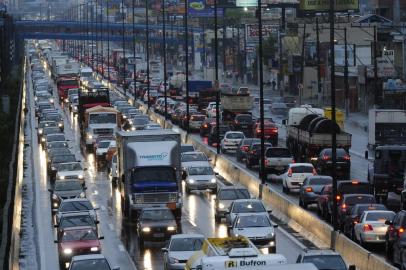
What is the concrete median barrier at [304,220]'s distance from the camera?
33.3 meters

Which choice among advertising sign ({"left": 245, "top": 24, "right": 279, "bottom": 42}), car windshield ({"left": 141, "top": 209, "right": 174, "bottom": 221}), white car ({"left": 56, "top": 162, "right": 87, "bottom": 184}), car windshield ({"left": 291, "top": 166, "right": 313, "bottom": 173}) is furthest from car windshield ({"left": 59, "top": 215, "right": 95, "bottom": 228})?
advertising sign ({"left": 245, "top": 24, "right": 279, "bottom": 42})

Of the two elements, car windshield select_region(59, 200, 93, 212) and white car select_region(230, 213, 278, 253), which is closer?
white car select_region(230, 213, 278, 253)

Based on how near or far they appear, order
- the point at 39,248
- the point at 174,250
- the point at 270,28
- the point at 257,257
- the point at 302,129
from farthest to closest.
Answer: the point at 270,28
the point at 302,129
the point at 39,248
the point at 174,250
the point at 257,257

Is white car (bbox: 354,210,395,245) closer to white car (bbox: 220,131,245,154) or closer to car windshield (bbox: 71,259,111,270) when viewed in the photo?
car windshield (bbox: 71,259,111,270)

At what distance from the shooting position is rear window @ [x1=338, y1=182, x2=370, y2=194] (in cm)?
4528

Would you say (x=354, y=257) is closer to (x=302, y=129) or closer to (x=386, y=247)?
(x=386, y=247)

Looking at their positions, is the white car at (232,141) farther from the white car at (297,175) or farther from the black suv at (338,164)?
the white car at (297,175)

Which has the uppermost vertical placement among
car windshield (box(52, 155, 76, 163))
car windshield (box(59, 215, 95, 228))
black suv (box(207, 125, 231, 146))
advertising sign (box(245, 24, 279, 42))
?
advertising sign (box(245, 24, 279, 42))

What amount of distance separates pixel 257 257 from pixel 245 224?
1354cm

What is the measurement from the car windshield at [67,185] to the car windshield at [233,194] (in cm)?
641

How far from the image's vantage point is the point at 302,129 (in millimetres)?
65938

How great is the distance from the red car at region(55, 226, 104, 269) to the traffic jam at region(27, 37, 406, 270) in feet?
0.12

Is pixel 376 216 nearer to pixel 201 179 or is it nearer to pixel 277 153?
pixel 201 179

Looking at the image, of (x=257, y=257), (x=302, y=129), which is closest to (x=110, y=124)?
(x=302, y=129)
